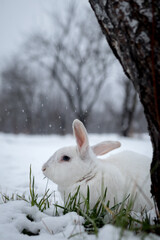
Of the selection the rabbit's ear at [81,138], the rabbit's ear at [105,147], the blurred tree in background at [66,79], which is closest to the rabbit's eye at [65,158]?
the rabbit's ear at [81,138]

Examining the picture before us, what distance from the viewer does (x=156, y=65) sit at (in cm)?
115

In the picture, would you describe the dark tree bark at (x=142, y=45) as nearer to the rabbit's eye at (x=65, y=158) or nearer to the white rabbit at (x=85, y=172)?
the white rabbit at (x=85, y=172)

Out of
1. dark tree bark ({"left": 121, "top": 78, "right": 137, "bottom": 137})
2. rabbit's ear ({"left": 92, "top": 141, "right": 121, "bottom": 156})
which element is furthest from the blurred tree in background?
rabbit's ear ({"left": 92, "top": 141, "right": 121, "bottom": 156})

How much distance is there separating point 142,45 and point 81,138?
3.87ft

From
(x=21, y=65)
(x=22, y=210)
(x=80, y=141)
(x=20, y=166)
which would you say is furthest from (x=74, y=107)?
(x=22, y=210)

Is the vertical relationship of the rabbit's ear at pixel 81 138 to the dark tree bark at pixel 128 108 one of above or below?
below

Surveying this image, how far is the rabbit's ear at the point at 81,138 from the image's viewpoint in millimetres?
2078

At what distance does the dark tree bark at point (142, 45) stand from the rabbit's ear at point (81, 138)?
2.89ft

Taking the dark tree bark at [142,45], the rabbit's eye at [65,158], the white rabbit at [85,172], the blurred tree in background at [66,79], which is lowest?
the white rabbit at [85,172]

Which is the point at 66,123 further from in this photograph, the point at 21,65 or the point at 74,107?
the point at 21,65

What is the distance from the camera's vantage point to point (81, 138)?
2139mm

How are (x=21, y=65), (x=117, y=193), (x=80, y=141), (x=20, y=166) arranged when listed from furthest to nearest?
(x=21, y=65) < (x=20, y=166) < (x=80, y=141) < (x=117, y=193)

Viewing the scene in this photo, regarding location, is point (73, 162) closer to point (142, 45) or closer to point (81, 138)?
point (81, 138)

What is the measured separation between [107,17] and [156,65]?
16.9 inches
